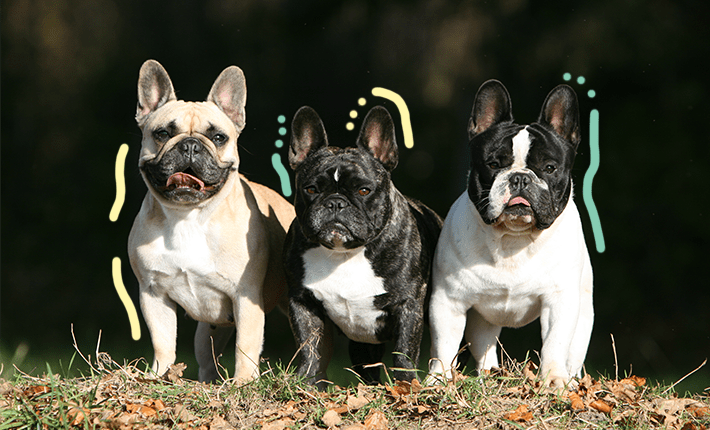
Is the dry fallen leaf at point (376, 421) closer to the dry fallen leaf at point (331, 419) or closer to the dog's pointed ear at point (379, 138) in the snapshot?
the dry fallen leaf at point (331, 419)

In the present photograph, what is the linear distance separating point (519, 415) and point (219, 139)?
6.77 feet

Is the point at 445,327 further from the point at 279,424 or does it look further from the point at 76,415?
the point at 76,415

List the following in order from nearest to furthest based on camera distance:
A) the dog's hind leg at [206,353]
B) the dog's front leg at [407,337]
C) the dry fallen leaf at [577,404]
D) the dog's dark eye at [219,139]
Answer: the dry fallen leaf at [577,404] → the dog's front leg at [407,337] → the dog's dark eye at [219,139] → the dog's hind leg at [206,353]

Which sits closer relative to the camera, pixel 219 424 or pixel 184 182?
pixel 219 424

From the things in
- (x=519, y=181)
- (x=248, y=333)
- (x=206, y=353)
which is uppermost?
(x=519, y=181)

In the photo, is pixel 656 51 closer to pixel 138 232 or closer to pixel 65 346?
pixel 138 232

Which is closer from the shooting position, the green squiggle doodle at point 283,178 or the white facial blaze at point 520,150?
the white facial blaze at point 520,150

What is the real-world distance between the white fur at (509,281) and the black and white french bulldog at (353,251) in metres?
0.14

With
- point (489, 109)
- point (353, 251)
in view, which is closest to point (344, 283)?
point (353, 251)

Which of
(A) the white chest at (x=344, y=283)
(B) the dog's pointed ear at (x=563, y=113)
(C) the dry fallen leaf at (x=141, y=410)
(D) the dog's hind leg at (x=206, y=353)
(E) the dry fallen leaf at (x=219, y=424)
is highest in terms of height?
(B) the dog's pointed ear at (x=563, y=113)

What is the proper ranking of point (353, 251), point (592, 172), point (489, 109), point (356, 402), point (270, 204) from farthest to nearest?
1. point (592, 172)
2. point (270, 204)
3. point (489, 109)
4. point (353, 251)
5. point (356, 402)

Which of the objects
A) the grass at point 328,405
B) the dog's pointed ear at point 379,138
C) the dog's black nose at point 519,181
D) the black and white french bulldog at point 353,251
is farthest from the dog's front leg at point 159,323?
the dog's black nose at point 519,181

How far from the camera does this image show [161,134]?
3.81 metres

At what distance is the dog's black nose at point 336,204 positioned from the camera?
11.3ft
